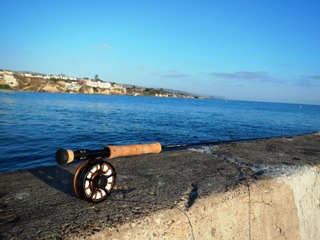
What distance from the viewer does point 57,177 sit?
272cm

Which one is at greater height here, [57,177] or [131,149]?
[131,149]

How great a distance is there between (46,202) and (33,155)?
8.07 m

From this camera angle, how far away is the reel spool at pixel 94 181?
1.93m

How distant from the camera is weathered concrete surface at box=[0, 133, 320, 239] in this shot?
5.86ft

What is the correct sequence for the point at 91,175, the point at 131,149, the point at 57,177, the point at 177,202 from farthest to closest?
the point at 131,149
the point at 57,177
the point at 177,202
the point at 91,175

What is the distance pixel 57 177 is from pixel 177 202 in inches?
58.5

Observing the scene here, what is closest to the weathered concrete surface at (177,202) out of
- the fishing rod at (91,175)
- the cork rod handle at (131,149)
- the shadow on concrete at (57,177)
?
the shadow on concrete at (57,177)

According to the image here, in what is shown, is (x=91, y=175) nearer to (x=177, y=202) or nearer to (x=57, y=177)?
(x=177, y=202)

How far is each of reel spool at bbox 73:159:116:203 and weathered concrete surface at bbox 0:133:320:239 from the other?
10 centimetres

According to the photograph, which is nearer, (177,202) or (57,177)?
(177,202)

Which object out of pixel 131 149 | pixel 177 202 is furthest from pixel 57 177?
pixel 177 202

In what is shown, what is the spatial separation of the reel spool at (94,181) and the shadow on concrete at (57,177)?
35 cm

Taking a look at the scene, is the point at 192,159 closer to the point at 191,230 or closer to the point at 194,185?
the point at 194,185

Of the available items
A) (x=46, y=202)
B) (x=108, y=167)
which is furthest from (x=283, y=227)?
(x=46, y=202)
